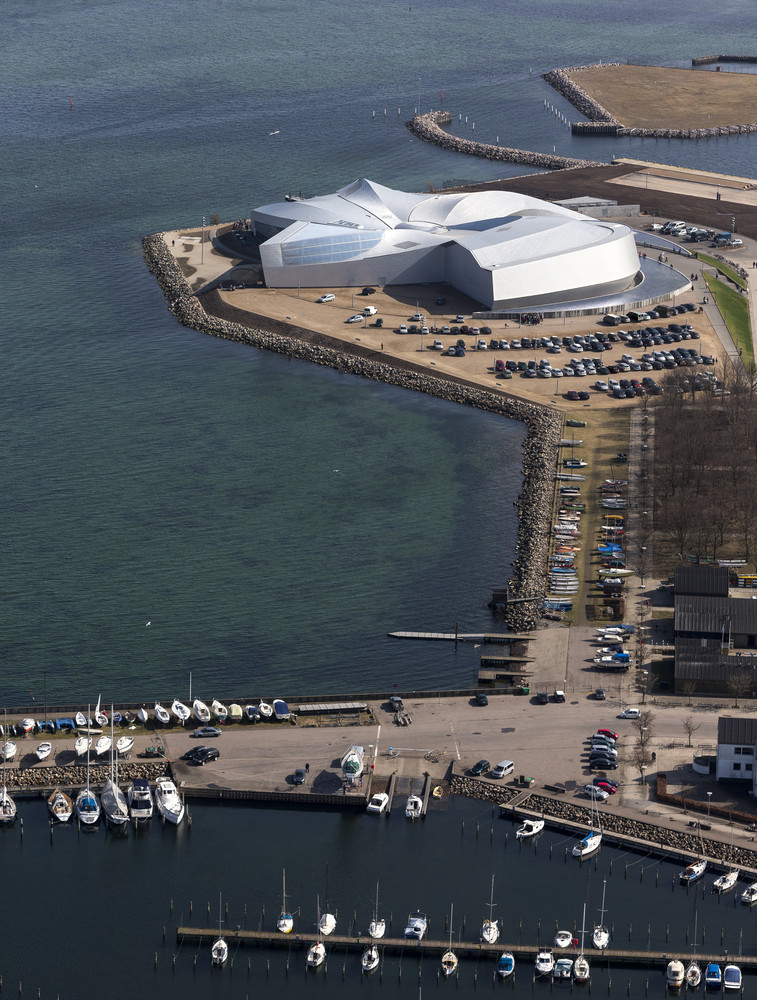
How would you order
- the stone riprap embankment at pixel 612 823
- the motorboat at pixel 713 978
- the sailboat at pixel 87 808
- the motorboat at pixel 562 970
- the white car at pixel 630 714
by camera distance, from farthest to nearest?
the white car at pixel 630 714, the sailboat at pixel 87 808, the stone riprap embankment at pixel 612 823, the motorboat at pixel 562 970, the motorboat at pixel 713 978

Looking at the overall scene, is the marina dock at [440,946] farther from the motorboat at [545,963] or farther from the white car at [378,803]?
the white car at [378,803]

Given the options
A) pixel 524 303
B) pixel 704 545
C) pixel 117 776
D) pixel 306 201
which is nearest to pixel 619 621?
pixel 704 545

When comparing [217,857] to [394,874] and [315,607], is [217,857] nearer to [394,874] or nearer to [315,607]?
[394,874]

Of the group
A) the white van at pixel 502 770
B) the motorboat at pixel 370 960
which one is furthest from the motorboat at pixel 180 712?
the motorboat at pixel 370 960

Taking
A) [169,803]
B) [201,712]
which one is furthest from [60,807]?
[201,712]

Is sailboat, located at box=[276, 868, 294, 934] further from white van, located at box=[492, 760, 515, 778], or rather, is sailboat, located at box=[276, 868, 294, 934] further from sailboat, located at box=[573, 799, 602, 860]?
sailboat, located at box=[573, 799, 602, 860]

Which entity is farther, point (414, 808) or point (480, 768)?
point (480, 768)

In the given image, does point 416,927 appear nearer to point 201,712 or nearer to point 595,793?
point 595,793
